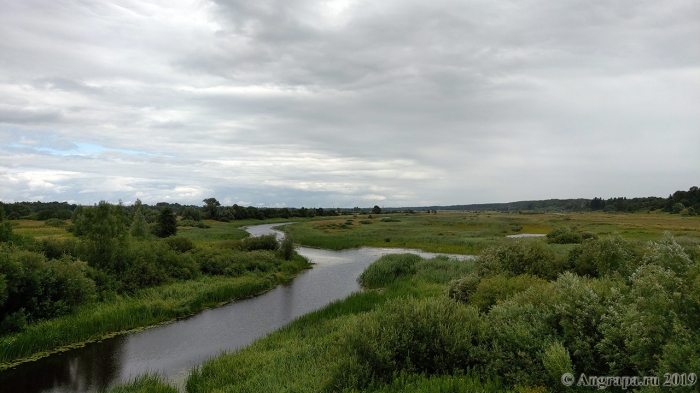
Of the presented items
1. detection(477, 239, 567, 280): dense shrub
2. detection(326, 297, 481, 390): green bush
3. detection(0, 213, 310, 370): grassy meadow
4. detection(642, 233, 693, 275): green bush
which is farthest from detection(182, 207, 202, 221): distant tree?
detection(642, 233, 693, 275): green bush

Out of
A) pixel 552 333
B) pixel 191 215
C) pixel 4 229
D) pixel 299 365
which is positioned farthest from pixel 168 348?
pixel 191 215

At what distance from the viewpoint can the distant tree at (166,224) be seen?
46816mm

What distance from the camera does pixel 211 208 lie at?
10194cm

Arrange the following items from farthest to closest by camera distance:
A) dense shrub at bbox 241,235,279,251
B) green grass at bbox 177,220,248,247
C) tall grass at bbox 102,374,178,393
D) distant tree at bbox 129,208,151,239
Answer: green grass at bbox 177,220,248,247 < dense shrub at bbox 241,235,279,251 < distant tree at bbox 129,208,151,239 < tall grass at bbox 102,374,178,393

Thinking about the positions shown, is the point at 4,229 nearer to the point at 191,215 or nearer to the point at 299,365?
the point at 299,365

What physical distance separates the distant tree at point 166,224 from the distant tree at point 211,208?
2133 inches

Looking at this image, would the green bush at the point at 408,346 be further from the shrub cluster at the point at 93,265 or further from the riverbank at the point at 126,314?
the shrub cluster at the point at 93,265

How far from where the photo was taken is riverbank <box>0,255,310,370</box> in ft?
42.1

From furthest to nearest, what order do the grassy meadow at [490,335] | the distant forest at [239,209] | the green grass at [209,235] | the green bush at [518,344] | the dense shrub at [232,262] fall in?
the distant forest at [239,209] < the green grass at [209,235] < the dense shrub at [232,262] < the green bush at [518,344] < the grassy meadow at [490,335]

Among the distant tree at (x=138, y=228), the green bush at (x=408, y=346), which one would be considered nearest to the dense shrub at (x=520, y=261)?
the green bush at (x=408, y=346)

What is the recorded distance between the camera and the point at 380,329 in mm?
8859

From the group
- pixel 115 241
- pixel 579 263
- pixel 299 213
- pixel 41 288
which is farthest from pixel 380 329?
pixel 299 213

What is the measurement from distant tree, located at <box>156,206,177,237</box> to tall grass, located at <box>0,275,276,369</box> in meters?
26.5

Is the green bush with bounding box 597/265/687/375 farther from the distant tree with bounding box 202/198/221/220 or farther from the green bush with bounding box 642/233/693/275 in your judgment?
the distant tree with bounding box 202/198/221/220
